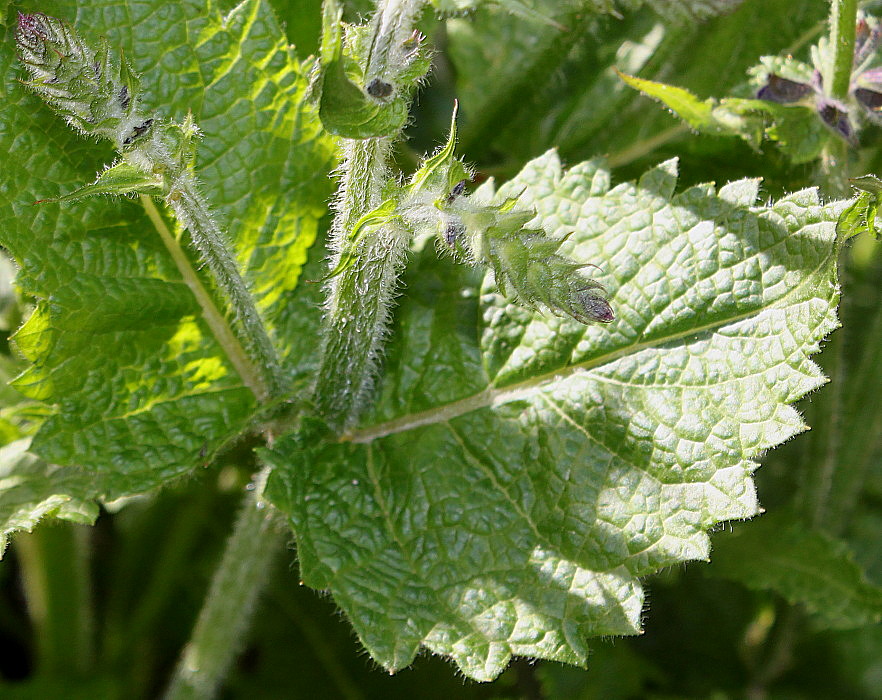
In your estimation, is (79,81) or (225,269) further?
(225,269)

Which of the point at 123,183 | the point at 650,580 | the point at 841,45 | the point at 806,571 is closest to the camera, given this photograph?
the point at 123,183

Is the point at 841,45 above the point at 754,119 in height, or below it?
above

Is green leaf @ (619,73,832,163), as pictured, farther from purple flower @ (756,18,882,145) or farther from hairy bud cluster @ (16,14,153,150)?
hairy bud cluster @ (16,14,153,150)

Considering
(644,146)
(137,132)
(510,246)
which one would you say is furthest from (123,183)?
(644,146)

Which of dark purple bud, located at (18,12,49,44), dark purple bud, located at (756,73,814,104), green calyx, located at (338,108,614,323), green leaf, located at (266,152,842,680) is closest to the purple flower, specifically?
dark purple bud, located at (756,73,814,104)

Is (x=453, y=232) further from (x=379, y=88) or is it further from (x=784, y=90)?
(x=784, y=90)

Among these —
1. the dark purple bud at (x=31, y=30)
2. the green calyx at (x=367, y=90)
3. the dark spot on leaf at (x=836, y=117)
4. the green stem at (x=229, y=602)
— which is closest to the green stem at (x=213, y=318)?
the green stem at (x=229, y=602)
